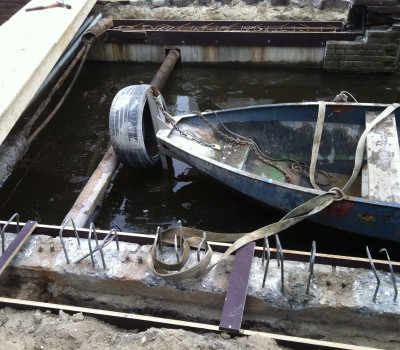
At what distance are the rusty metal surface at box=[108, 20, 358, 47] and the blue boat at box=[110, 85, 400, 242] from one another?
3486 millimetres

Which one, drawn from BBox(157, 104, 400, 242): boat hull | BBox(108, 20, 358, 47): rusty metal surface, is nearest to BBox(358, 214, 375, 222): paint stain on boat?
BBox(157, 104, 400, 242): boat hull

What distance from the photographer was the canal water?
6109 millimetres

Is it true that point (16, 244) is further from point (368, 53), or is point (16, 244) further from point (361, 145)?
point (368, 53)

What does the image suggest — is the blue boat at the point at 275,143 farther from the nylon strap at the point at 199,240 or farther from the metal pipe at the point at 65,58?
the metal pipe at the point at 65,58

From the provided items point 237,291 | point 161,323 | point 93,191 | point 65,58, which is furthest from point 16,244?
point 65,58

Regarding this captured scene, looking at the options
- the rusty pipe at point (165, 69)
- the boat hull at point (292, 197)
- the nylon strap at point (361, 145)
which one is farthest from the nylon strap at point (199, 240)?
the rusty pipe at point (165, 69)

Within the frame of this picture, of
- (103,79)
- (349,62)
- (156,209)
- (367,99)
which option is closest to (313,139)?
(156,209)

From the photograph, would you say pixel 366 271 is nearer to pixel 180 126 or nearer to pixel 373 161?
pixel 373 161

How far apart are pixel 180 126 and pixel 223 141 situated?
698 mm

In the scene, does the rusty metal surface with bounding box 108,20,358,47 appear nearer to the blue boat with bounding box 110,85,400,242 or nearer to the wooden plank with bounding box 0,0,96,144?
the wooden plank with bounding box 0,0,96,144

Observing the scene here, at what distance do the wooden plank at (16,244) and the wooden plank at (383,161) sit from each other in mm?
3712

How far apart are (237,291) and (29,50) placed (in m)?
4.64

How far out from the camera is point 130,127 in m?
5.93

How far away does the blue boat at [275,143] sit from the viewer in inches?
208
